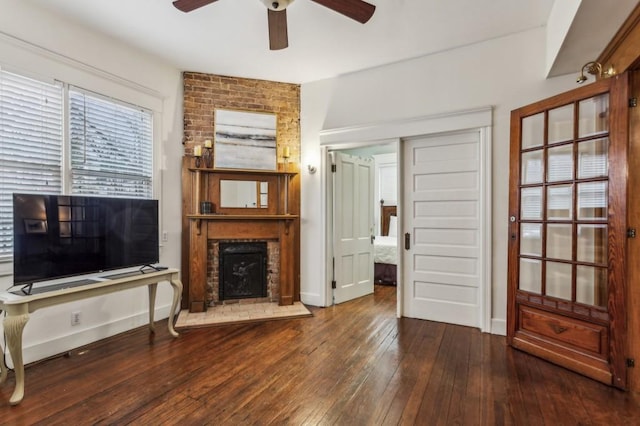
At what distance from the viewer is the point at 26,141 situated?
8.86 feet

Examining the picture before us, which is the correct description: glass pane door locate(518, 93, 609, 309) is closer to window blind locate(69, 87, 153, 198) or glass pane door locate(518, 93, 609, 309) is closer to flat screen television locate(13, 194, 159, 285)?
flat screen television locate(13, 194, 159, 285)

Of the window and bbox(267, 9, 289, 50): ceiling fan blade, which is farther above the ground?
bbox(267, 9, 289, 50): ceiling fan blade

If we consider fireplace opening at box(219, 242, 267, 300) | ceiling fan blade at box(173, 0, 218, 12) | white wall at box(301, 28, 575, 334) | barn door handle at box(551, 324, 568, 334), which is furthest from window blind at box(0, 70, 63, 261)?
barn door handle at box(551, 324, 568, 334)

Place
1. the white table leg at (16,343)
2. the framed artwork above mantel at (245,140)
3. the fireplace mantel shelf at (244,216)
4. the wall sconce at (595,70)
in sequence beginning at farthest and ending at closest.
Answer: the framed artwork above mantel at (245,140) → the fireplace mantel shelf at (244,216) → the wall sconce at (595,70) → the white table leg at (16,343)

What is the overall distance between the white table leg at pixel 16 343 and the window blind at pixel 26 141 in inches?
28.3

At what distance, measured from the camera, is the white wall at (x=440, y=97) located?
3.18 metres

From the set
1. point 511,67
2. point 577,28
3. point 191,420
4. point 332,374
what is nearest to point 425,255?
point 332,374

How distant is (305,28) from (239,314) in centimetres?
323

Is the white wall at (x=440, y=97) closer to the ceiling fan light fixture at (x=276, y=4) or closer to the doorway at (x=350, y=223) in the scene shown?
the doorway at (x=350, y=223)

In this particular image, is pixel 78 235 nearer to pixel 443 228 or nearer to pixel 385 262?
pixel 443 228

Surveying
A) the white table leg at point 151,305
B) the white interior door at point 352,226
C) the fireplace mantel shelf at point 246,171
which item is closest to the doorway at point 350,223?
the white interior door at point 352,226

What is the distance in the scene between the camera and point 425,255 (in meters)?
3.77

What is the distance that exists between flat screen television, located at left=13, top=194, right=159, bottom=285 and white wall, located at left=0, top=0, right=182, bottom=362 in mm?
388

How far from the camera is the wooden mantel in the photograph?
3.99m
